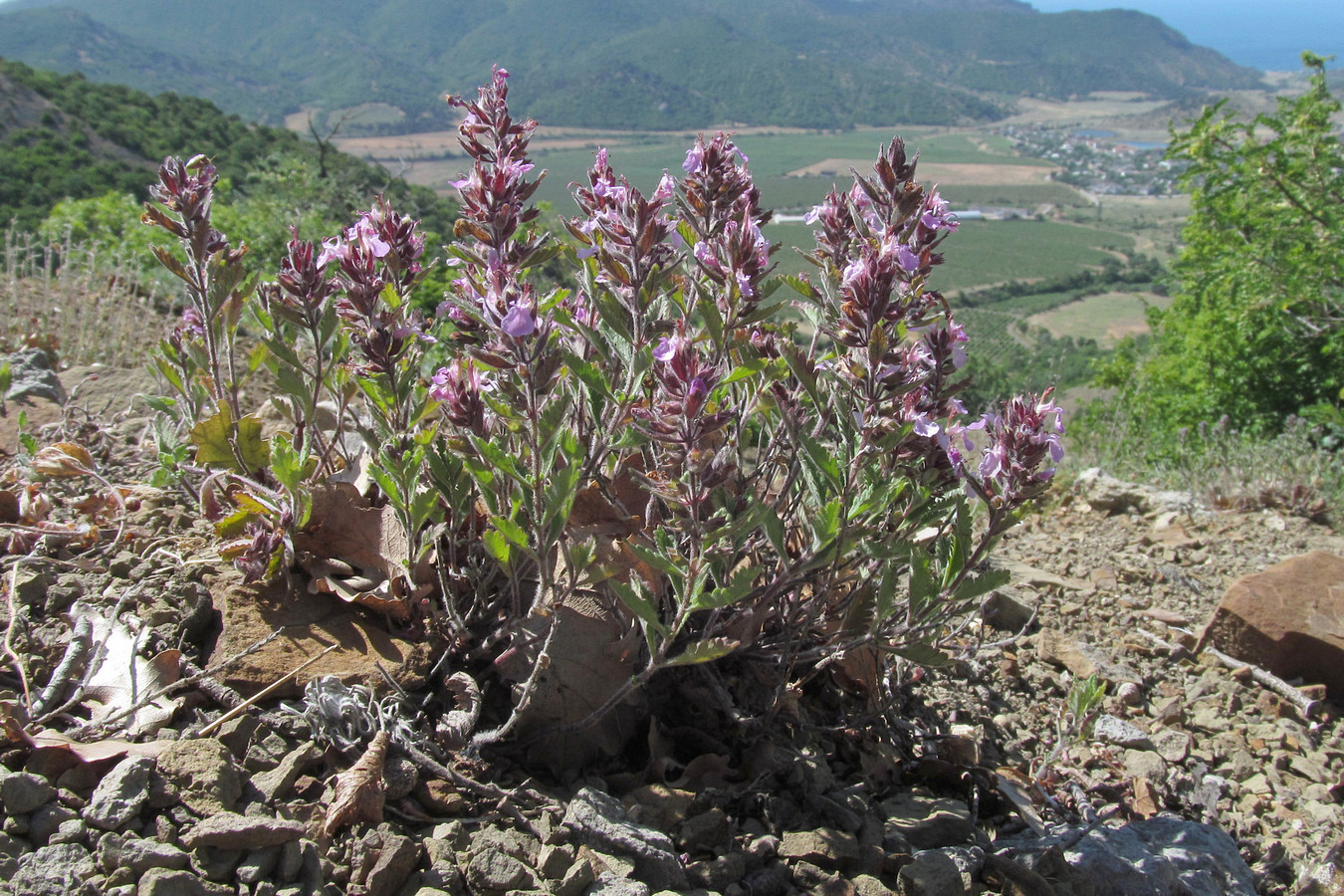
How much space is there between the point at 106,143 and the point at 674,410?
4933 centimetres

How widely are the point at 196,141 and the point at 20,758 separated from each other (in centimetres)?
4945

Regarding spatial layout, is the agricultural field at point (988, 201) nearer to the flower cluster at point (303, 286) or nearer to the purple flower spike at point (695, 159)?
the purple flower spike at point (695, 159)

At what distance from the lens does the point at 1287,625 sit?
11.3 feet

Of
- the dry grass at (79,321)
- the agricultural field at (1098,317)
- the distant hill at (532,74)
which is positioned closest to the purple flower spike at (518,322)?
the dry grass at (79,321)

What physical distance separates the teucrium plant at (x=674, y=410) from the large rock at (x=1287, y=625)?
2155 millimetres

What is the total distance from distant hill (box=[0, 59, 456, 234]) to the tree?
22277mm

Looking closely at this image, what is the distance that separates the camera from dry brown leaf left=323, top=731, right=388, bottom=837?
1662mm

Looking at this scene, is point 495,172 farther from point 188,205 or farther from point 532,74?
point 532,74

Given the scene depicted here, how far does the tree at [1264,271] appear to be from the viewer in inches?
374

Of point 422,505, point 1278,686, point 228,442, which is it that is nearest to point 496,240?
point 422,505

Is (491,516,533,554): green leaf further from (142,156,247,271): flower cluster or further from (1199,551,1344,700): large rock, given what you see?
(1199,551,1344,700): large rock

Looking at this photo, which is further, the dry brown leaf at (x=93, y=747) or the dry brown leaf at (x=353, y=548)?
the dry brown leaf at (x=353, y=548)

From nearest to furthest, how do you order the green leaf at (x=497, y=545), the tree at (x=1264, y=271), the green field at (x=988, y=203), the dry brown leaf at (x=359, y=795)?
the dry brown leaf at (x=359, y=795) → the green leaf at (x=497, y=545) → the tree at (x=1264, y=271) → the green field at (x=988, y=203)

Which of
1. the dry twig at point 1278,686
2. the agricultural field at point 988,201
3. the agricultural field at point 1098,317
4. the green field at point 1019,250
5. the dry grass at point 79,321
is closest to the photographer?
the dry twig at point 1278,686
